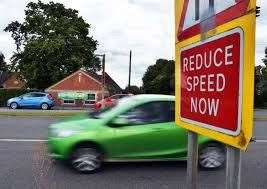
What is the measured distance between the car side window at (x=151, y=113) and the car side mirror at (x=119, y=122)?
56 millimetres

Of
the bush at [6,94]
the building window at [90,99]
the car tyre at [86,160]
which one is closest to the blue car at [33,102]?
the bush at [6,94]

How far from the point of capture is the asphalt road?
871 cm

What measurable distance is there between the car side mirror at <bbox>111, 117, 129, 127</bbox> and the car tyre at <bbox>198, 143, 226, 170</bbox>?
5.27 ft

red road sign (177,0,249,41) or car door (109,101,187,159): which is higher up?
red road sign (177,0,249,41)

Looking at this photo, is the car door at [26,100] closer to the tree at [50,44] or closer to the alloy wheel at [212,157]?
the tree at [50,44]

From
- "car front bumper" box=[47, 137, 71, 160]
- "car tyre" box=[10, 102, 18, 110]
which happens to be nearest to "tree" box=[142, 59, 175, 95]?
"car tyre" box=[10, 102, 18, 110]

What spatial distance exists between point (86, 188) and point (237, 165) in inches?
257

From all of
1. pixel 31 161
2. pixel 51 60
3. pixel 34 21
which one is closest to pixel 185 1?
pixel 31 161

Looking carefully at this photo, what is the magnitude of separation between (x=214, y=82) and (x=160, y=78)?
78.1 m

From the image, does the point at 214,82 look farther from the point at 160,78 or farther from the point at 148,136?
the point at 160,78

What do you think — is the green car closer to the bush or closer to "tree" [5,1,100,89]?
the bush

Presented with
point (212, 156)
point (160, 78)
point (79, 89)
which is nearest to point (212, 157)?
point (212, 156)

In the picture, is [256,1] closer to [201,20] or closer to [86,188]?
[201,20]

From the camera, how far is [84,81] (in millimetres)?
63469
